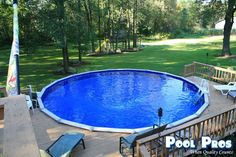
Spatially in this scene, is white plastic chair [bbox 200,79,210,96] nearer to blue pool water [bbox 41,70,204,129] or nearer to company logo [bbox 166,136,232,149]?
blue pool water [bbox 41,70,204,129]

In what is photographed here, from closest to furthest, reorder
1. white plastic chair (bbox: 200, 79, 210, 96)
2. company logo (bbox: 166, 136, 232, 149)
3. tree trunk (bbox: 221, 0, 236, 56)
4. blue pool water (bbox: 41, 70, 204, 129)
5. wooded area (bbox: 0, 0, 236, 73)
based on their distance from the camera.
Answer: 1. company logo (bbox: 166, 136, 232, 149)
2. blue pool water (bbox: 41, 70, 204, 129)
3. white plastic chair (bbox: 200, 79, 210, 96)
4. wooded area (bbox: 0, 0, 236, 73)
5. tree trunk (bbox: 221, 0, 236, 56)

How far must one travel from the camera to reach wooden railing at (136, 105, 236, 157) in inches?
189

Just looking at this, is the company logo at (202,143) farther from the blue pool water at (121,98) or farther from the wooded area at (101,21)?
the wooded area at (101,21)

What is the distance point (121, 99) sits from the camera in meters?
12.5

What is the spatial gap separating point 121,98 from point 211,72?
16.9 ft

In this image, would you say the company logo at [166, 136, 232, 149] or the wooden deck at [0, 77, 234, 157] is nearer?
the company logo at [166, 136, 232, 149]

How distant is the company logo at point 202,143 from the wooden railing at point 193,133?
3.4 inches

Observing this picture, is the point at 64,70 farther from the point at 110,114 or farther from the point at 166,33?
the point at 166,33

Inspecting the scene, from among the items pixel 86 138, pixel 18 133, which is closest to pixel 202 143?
pixel 86 138

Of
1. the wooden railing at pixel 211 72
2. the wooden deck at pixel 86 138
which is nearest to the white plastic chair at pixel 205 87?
the wooden railing at pixel 211 72

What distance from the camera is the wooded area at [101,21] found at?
53.2 feet

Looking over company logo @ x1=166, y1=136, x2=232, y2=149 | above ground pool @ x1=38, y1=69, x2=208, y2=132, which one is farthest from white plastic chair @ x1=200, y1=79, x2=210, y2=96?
company logo @ x1=166, y1=136, x2=232, y2=149

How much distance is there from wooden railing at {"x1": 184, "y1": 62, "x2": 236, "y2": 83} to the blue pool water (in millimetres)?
1076

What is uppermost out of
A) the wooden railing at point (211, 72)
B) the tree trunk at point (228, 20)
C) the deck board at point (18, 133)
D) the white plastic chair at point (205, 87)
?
the tree trunk at point (228, 20)
